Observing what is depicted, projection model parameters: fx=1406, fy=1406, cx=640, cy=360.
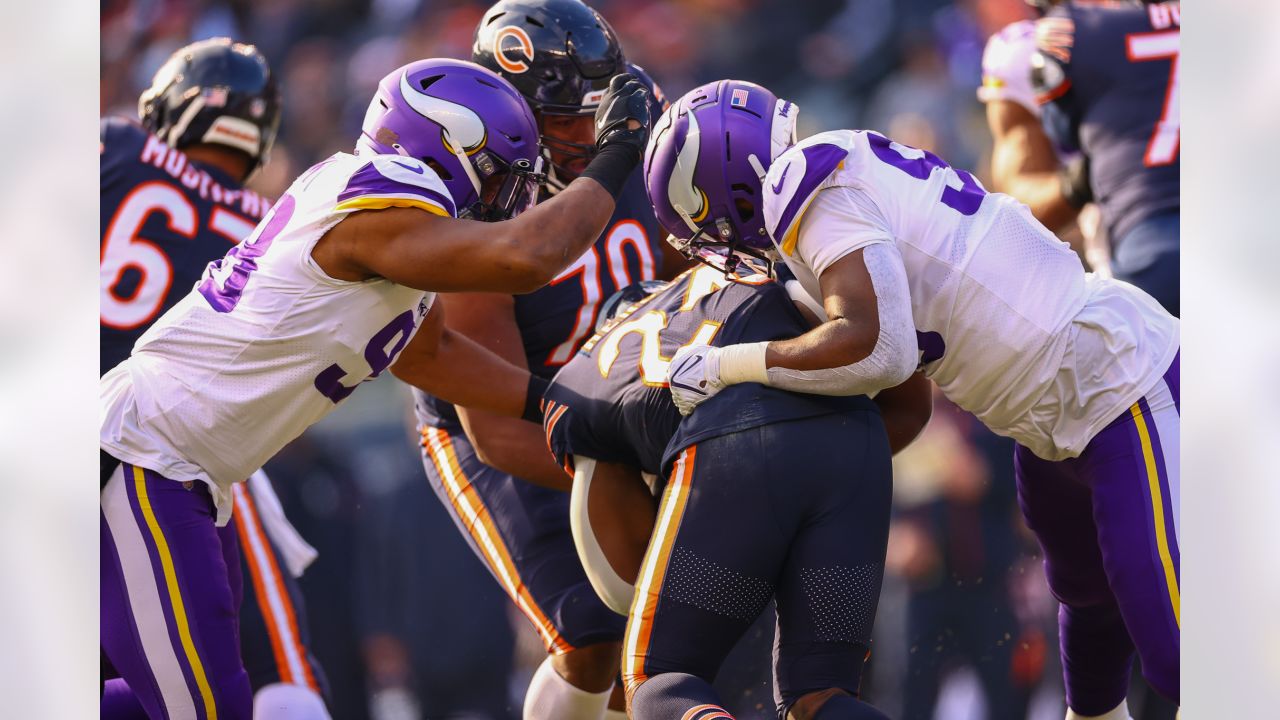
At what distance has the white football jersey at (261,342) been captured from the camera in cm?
265

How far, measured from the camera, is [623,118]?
2924 mm

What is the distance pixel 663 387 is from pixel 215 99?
2193 millimetres

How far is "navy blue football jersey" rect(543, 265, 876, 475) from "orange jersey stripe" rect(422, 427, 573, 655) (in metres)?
0.60

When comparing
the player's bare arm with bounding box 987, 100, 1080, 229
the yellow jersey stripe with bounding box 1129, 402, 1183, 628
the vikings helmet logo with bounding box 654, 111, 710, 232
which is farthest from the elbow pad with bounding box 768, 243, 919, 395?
the player's bare arm with bounding box 987, 100, 1080, 229

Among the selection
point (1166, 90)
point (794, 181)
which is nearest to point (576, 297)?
point (794, 181)

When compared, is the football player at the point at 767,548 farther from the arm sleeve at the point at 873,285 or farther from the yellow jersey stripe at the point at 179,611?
the yellow jersey stripe at the point at 179,611

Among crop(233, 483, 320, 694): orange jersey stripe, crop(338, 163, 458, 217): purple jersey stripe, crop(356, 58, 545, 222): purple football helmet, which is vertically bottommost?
crop(233, 483, 320, 694): orange jersey stripe

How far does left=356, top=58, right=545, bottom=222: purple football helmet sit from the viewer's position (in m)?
2.82

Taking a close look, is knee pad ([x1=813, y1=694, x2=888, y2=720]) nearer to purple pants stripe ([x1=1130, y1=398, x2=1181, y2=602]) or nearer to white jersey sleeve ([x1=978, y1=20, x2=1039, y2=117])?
purple pants stripe ([x1=1130, y1=398, x2=1181, y2=602])

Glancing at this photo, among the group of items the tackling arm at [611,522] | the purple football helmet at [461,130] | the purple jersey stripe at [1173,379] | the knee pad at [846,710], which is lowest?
the knee pad at [846,710]

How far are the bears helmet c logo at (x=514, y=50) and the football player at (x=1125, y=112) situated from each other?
164 centimetres

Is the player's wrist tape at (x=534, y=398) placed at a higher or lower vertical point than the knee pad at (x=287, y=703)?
higher

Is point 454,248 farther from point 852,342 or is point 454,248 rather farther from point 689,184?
point 852,342

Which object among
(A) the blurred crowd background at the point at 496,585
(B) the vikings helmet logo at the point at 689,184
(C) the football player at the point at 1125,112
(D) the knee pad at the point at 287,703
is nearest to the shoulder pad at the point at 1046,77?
(C) the football player at the point at 1125,112
